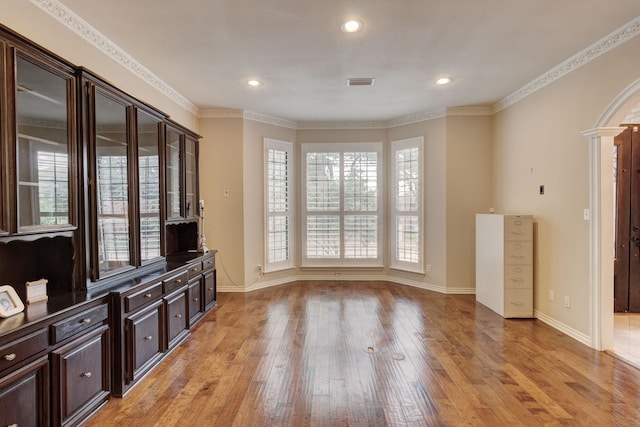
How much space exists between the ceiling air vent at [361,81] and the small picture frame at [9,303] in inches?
140

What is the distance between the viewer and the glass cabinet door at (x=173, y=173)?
3512 millimetres

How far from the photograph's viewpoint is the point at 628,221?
13.4 feet

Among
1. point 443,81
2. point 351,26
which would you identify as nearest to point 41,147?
point 351,26

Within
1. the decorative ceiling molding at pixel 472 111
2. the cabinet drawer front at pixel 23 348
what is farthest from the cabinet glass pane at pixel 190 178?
the decorative ceiling molding at pixel 472 111

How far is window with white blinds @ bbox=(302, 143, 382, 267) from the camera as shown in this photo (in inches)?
229

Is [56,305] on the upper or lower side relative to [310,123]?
lower

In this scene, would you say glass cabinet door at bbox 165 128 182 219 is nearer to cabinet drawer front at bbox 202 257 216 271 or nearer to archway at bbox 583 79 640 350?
cabinet drawer front at bbox 202 257 216 271

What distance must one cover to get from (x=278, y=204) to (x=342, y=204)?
1.16m

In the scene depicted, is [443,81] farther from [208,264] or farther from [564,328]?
[208,264]

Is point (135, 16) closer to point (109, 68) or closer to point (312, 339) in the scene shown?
point (109, 68)

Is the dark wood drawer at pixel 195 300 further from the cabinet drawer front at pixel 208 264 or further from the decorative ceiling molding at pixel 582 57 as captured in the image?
the decorative ceiling molding at pixel 582 57

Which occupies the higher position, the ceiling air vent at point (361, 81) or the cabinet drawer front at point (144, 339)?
the ceiling air vent at point (361, 81)

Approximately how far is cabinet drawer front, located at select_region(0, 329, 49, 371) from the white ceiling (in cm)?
232

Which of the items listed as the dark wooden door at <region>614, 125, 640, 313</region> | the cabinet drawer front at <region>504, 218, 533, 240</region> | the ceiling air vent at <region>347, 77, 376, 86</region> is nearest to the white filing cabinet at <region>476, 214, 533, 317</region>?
the cabinet drawer front at <region>504, 218, 533, 240</region>
